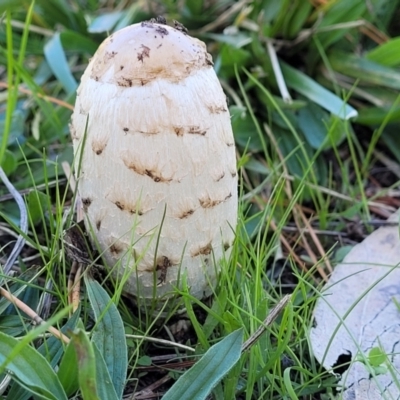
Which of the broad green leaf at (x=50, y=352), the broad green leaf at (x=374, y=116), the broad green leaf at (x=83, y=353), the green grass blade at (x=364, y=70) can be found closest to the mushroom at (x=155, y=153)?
the broad green leaf at (x=50, y=352)

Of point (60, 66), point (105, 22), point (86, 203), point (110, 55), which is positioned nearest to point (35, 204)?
point (86, 203)

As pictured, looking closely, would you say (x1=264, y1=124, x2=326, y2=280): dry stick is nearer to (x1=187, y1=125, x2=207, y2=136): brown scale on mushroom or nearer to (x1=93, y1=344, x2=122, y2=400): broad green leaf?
(x1=187, y1=125, x2=207, y2=136): brown scale on mushroom

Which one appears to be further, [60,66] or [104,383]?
[60,66]

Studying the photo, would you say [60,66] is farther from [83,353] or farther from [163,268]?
[83,353]

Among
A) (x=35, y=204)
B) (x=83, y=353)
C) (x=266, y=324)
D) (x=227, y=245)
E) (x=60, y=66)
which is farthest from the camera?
(x=60, y=66)

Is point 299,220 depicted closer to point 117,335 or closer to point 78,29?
point 117,335

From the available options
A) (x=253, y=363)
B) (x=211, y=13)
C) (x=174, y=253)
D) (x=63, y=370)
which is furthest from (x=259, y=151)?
(x=63, y=370)

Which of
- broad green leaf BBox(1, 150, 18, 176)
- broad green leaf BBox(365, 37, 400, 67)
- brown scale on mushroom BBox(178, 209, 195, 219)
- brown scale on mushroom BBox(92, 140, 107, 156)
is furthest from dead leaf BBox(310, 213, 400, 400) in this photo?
broad green leaf BBox(1, 150, 18, 176)
